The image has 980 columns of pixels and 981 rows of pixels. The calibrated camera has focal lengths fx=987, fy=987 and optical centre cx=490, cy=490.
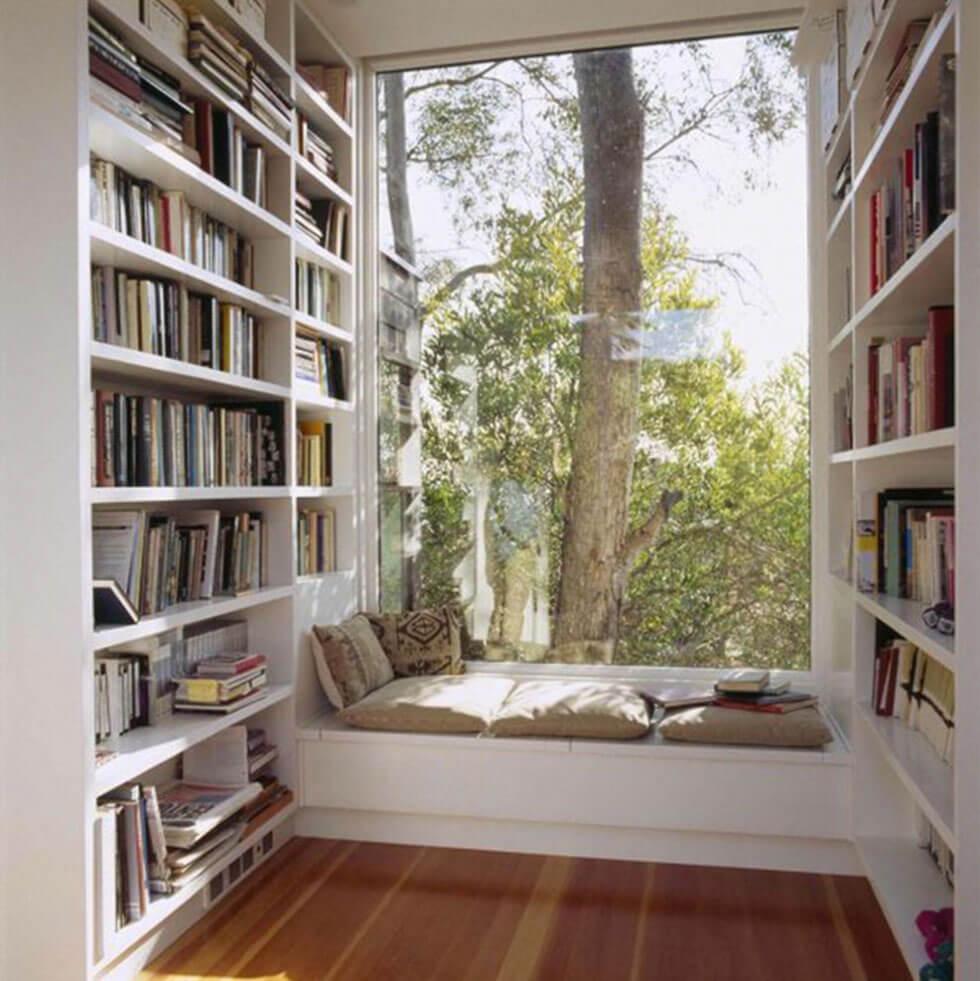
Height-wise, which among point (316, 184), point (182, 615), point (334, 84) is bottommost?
point (182, 615)

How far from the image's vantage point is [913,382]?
2.36m

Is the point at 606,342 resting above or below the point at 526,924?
above

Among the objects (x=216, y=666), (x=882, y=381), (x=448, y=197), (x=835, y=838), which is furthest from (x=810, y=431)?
(x=216, y=666)

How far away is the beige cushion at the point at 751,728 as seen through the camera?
3.00 meters

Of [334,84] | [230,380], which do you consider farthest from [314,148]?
[230,380]

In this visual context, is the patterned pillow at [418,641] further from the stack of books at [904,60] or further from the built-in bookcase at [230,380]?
the stack of books at [904,60]

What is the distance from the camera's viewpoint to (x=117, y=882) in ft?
7.63

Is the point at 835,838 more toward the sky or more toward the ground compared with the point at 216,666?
more toward the ground

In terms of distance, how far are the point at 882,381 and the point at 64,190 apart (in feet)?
6.83

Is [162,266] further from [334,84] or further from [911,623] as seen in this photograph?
[911,623]

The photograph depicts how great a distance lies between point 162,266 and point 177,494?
580 mm

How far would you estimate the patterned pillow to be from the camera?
3.67 metres

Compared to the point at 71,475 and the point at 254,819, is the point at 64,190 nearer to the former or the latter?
the point at 71,475

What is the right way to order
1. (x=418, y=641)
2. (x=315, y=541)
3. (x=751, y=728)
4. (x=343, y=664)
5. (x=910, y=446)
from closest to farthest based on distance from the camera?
(x=910, y=446) → (x=751, y=728) → (x=343, y=664) → (x=315, y=541) → (x=418, y=641)
